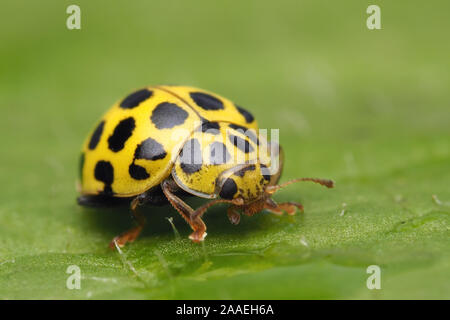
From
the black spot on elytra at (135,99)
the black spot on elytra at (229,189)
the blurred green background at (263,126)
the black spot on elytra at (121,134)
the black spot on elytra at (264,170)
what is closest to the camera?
the blurred green background at (263,126)

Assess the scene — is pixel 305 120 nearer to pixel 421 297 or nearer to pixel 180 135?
pixel 180 135

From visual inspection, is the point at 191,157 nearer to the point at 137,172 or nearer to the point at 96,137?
the point at 137,172

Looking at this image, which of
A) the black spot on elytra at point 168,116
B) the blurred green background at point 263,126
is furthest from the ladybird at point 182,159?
the blurred green background at point 263,126

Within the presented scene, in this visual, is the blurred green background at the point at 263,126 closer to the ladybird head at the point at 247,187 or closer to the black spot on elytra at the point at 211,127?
the ladybird head at the point at 247,187

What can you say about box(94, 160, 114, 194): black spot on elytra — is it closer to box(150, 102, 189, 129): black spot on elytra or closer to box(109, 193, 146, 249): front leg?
box(109, 193, 146, 249): front leg

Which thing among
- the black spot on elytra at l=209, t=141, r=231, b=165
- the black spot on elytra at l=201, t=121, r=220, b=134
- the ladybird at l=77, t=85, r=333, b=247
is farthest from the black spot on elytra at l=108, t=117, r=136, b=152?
the black spot on elytra at l=209, t=141, r=231, b=165

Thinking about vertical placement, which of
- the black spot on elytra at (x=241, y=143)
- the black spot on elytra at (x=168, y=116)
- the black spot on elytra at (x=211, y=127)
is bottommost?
the black spot on elytra at (x=241, y=143)
